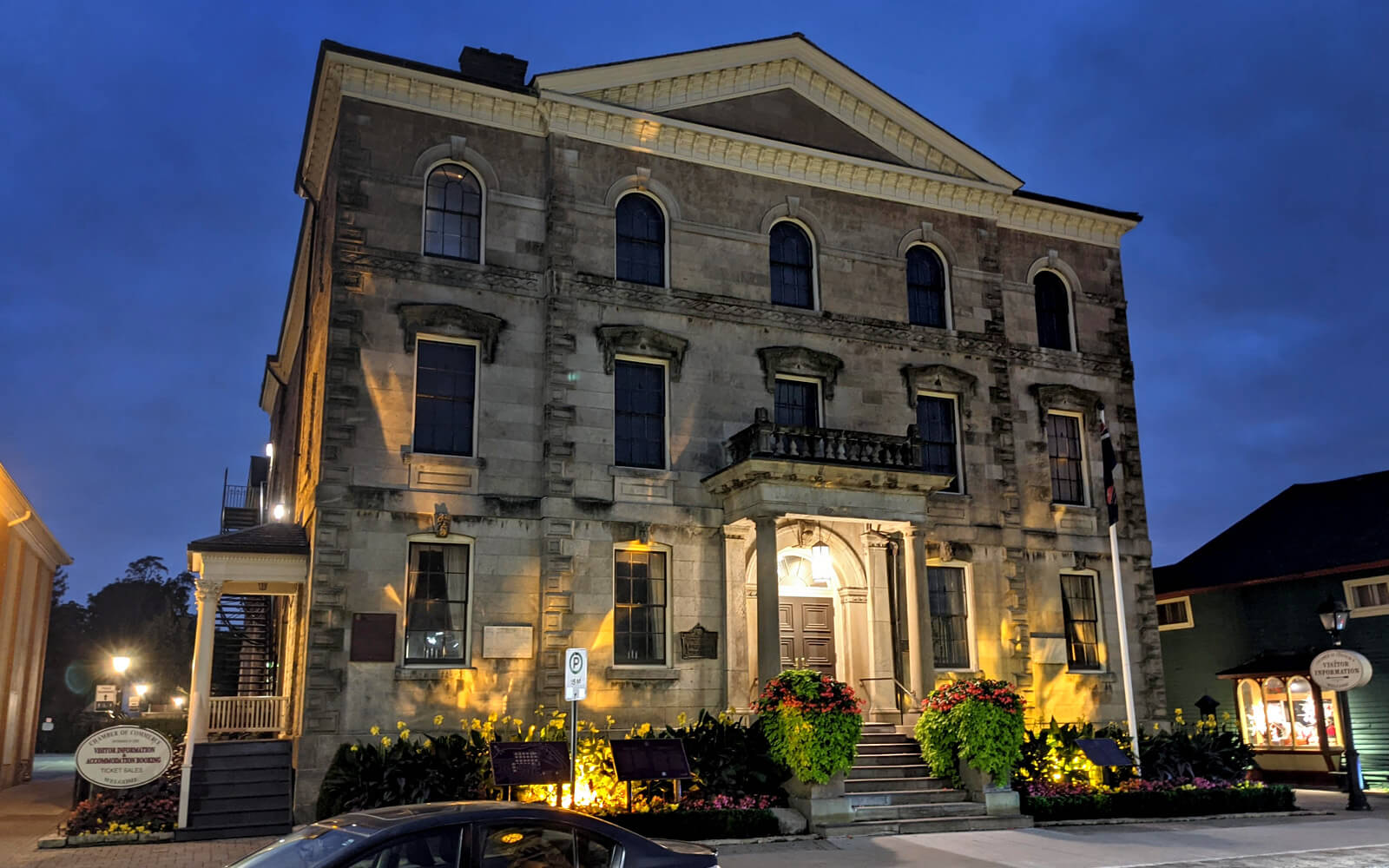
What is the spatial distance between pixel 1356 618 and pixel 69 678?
74468 millimetres

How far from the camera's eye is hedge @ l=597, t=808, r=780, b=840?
16453 millimetres

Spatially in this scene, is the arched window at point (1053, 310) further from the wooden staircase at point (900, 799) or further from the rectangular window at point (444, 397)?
the rectangular window at point (444, 397)

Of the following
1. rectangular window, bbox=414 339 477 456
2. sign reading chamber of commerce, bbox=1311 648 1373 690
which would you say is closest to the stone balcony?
rectangular window, bbox=414 339 477 456

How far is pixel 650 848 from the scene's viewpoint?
7.99 metres

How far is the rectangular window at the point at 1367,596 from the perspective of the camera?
26781 millimetres

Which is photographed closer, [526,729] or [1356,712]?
[526,729]

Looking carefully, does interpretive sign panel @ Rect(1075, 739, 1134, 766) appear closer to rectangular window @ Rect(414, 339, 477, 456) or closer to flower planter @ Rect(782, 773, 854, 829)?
flower planter @ Rect(782, 773, 854, 829)

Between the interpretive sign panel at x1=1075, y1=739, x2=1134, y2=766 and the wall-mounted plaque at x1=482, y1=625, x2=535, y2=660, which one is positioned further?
the interpretive sign panel at x1=1075, y1=739, x2=1134, y2=766

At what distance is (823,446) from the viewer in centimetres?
2122

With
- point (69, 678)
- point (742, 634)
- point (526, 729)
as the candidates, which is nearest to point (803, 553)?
point (742, 634)

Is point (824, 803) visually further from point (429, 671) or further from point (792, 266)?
point (792, 266)

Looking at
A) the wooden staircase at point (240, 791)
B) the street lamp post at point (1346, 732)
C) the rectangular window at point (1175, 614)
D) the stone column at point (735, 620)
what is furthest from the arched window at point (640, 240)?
the rectangular window at point (1175, 614)

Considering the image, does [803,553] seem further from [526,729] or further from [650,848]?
[650,848]

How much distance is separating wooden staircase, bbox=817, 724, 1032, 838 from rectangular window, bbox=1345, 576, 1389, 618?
13.6 m
